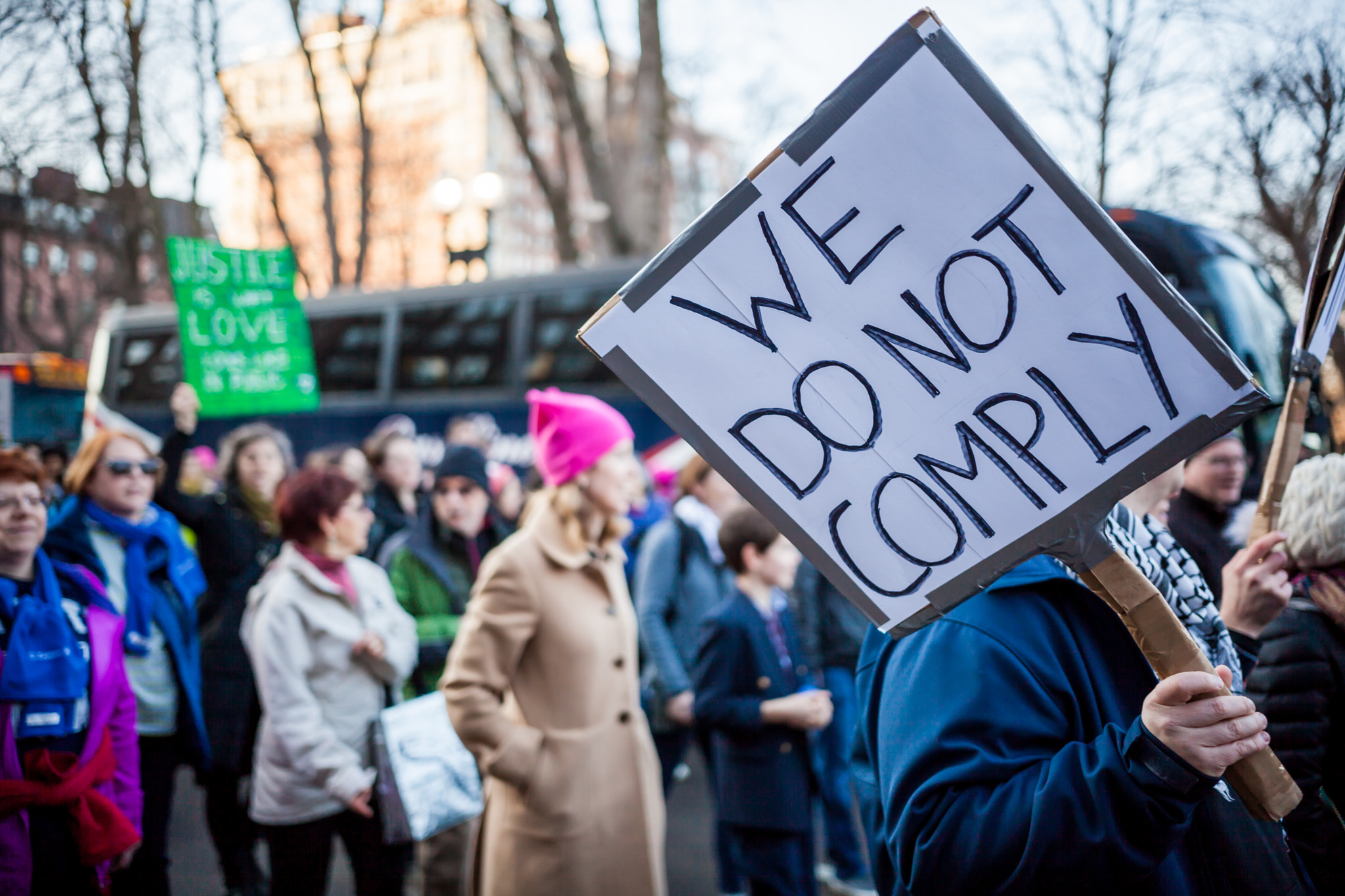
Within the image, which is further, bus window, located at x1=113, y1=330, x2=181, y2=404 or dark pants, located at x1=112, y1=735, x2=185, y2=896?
bus window, located at x1=113, y1=330, x2=181, y2=404

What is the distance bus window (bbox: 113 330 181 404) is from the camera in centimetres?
1368

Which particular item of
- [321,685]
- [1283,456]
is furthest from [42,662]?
[1283,456]

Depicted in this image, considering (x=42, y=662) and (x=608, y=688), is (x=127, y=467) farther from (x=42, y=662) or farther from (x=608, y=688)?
(x=608, y=688)

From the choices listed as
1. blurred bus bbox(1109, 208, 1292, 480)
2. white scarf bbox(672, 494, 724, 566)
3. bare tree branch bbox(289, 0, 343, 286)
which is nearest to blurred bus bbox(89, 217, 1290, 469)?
bare tree branch bbox(289, 0, 343, 286)

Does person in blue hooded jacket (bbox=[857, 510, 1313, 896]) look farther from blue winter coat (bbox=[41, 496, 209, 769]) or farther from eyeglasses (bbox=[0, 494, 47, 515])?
blue winter coat (bbox=[41, 496, 209, 769])

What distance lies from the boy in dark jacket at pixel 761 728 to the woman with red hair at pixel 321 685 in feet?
3.61

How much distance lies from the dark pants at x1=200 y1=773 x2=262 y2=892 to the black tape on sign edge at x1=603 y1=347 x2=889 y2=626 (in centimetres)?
340

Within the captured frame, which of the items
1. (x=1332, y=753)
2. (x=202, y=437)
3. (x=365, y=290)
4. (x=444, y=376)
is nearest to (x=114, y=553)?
(x=1332, y=753)

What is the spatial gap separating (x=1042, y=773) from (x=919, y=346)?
2.00 feet

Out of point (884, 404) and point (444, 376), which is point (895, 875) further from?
point (444, 376)

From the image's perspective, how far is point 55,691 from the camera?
2420mm

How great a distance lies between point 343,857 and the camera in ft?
16.3

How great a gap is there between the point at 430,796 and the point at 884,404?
2.39 meters

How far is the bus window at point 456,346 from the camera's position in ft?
35.9
